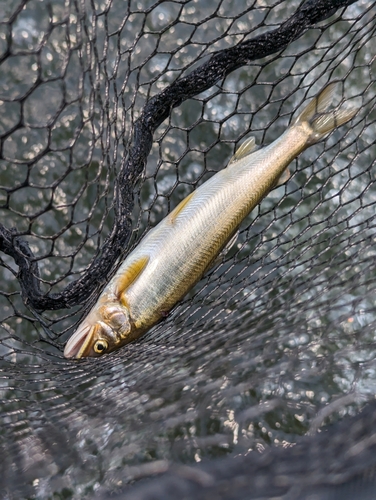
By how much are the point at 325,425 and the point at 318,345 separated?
44cm

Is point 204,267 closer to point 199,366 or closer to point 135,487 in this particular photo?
point 199,366

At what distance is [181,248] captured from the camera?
2.00 m

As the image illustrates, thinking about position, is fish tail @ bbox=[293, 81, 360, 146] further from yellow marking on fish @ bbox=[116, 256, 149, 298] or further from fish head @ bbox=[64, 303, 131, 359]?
fish head @ bbox=[64, 303, 131, 359]

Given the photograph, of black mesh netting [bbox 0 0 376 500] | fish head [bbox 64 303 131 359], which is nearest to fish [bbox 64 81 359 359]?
fish head [bbox 64 303 131 359]

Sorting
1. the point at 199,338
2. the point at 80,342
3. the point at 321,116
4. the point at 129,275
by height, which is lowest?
the point at 199,338

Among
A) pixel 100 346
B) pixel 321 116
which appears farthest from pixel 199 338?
pixel 321 116

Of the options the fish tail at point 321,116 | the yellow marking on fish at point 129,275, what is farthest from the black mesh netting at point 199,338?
the yellow marking on fish at point 129,275

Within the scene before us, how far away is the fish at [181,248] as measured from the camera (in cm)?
198

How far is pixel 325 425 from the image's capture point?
2.99m

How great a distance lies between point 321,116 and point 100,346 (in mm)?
1264

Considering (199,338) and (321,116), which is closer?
(321,116)

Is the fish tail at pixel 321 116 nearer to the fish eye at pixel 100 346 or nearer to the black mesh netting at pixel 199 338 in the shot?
the black mesh netting at pixel 199 338

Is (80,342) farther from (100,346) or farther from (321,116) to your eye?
(321,116)

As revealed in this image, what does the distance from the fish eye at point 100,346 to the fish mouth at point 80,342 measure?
0.10ft
